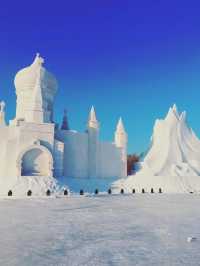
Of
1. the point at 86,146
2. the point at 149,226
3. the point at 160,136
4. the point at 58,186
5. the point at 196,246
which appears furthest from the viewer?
the point at 160,136

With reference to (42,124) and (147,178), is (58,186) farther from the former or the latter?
(147,178)

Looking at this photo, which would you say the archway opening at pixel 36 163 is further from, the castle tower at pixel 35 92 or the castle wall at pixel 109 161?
the castle wall at pixel 109 161

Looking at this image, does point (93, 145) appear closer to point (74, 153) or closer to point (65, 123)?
point (74, 153)

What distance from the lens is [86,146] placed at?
3866 cm

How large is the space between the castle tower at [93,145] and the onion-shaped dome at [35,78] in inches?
266

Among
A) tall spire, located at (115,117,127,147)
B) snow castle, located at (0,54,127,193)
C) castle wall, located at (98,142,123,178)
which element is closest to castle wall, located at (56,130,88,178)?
snow castle, located at (0,54,127,193)

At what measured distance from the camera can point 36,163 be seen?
111 feet

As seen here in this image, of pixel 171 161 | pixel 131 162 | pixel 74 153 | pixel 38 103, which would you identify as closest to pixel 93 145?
pixel 74 153

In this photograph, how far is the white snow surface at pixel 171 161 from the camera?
3847 cm

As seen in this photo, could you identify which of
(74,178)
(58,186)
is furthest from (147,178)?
(58,186)

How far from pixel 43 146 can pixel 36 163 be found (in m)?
2.12

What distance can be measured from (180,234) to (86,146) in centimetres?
3132

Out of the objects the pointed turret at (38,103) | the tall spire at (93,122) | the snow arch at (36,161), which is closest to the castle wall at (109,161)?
the tall spire at (93,122)

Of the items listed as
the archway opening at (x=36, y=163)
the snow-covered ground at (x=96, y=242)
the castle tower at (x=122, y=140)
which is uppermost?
the castle tower at (x=122, y=140)
